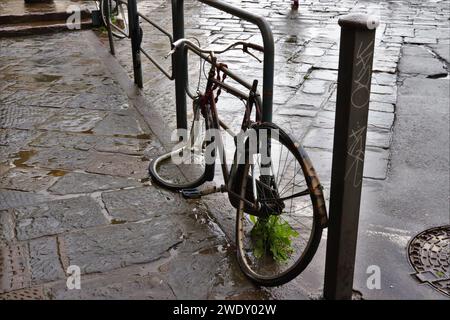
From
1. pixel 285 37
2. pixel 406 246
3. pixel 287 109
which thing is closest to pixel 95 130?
pixel 287 109

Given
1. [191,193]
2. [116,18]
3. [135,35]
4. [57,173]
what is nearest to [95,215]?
[191,193]

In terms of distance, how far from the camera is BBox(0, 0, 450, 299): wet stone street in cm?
294

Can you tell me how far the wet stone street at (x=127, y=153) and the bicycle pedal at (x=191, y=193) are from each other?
0.05 metres

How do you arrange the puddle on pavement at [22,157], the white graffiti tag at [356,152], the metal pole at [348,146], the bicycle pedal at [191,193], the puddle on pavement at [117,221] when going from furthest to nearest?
the puddle on pavement at [22,157] < the bicycle pedal at [191,193] < the puddle on pavement at [117,221] < the white graffiti tag at [356,152] < the metal pole at [348,146]

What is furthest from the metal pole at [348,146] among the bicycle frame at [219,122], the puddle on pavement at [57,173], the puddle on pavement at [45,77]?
the puddle on pavement at [45,77]

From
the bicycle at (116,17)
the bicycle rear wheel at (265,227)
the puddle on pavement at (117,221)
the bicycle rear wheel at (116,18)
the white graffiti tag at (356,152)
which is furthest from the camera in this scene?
the bicycle rear wheel at (116,18)

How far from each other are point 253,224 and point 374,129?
2.16 meters

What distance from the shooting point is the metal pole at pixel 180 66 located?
13.4 ft

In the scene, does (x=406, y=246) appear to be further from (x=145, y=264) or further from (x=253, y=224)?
(x=145, y=264)

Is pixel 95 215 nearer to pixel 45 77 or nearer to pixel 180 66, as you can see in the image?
pixel 180 66

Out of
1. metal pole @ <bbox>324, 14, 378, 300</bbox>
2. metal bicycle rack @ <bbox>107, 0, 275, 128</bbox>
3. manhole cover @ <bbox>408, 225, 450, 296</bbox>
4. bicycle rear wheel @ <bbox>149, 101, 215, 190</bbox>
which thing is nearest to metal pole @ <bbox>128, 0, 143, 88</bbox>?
metal bicycle rack @ <bbox>107, 0, 275, 128</bbox>

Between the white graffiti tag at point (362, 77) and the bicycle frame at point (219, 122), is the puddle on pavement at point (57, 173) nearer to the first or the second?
the bicycle frame at point (219, 122)

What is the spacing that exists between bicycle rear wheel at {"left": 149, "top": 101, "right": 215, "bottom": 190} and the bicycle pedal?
0.04 meters

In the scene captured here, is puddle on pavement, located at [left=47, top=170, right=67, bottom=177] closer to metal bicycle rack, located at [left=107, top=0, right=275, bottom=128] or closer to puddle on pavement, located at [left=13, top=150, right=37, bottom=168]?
puddle on pavement, located at [left=13, top=150, right=37, bottom=168]
